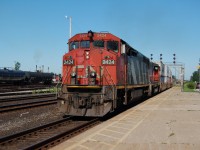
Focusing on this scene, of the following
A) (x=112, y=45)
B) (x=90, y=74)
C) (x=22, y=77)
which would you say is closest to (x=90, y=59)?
(x=90, y=74)

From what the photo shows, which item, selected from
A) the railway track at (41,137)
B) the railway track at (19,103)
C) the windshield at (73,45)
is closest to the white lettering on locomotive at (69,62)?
the windshield at (73,45)

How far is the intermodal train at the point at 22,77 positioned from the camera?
47156mm

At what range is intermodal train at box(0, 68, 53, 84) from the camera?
4716 cm

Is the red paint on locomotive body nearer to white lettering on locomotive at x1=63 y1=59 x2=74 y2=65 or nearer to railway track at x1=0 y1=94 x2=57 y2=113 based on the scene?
white lettering on locomotive at x1=63 y1=59 x2=74 y2=65

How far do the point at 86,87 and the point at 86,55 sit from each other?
173cm

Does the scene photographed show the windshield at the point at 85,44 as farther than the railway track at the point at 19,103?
No

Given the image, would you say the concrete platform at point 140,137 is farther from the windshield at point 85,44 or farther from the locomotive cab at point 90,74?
the windshield at point 85,44

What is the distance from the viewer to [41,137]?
9.63 meters

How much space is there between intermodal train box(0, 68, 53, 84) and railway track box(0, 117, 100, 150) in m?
36.9

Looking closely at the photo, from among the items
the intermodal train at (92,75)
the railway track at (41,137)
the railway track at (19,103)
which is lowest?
the railway track at (41,137)

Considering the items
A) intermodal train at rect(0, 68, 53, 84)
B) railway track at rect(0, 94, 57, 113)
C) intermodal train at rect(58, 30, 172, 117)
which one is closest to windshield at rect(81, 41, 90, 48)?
intermodal train at rect(58, 30, 172, 117)

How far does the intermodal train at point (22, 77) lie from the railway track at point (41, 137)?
36.9 meters

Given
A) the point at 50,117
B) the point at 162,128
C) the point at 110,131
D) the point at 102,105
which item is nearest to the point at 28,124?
the point at 50,117

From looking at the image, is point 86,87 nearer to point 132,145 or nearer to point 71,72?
point 71,72
